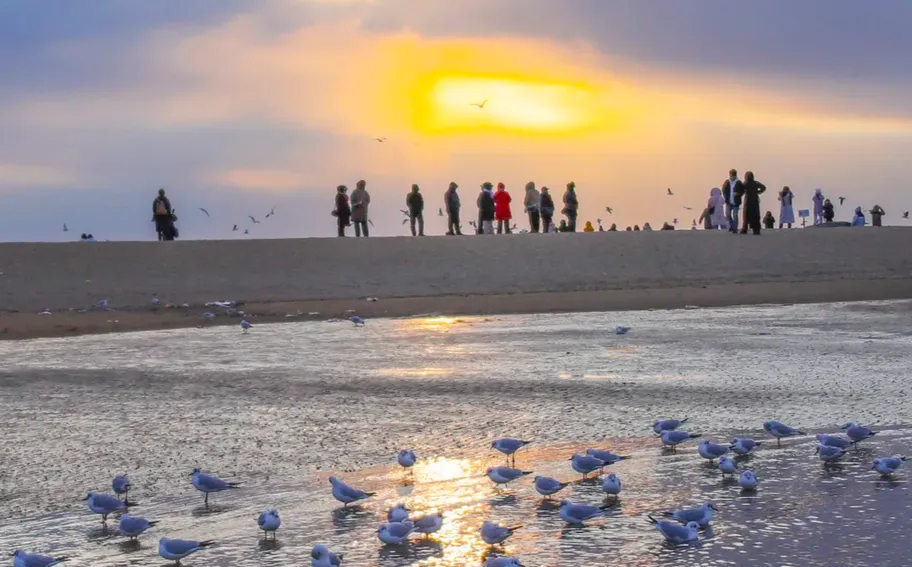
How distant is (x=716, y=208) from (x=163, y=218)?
49.5 feet

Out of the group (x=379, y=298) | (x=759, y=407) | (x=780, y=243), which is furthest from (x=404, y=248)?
(x=759, y=407)

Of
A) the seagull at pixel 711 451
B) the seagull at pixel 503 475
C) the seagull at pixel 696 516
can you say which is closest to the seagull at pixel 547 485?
the seagull at pixel 503 475

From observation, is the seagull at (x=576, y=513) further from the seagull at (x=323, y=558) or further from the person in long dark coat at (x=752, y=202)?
the person in long dark coat at (x=752, y=202)

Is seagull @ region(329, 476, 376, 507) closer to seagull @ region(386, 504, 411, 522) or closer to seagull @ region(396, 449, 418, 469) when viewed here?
seagull @ region(386, 504, 411, 522)

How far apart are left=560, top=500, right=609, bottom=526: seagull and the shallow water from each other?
0.30ft

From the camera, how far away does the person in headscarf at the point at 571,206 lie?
36.6 meters

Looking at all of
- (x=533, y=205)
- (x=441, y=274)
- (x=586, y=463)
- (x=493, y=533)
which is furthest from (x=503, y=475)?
(x=533, y=205)

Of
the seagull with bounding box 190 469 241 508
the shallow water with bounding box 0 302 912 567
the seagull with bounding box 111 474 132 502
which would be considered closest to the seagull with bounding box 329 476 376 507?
the shallow water with bounding box 0 302 912 567

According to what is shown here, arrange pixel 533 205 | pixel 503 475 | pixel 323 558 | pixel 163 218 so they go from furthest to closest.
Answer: pixel 533 205 < pixel 163 218 < pixel 503 475 < pixel 323 558

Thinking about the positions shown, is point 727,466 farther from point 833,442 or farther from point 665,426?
point 665,426

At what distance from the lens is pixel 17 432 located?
1102 centimetres

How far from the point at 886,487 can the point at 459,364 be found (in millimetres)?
7674

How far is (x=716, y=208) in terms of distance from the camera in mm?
35688

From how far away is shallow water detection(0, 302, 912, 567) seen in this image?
7301 millimetres
